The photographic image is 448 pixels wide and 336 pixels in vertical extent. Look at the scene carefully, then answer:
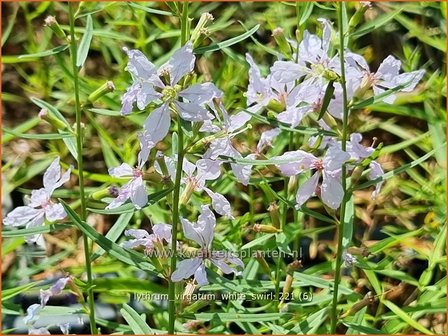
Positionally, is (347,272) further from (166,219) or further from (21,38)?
(21,38)

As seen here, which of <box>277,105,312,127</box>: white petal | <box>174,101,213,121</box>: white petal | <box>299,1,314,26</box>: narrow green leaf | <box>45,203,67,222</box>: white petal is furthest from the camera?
<box>299,1,314,26</box>: narrow green leaf

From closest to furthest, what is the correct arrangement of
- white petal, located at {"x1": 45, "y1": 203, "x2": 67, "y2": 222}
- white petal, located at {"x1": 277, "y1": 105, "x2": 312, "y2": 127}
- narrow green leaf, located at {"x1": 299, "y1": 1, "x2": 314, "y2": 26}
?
white petal, located at {"x1": 277, "y1": 105, "x2": 312, "y2": 127}
white petal, located at {"x1": 45, "y1": 203, "x2": 67, "y2": 222}
narrow green leaf, located at {"x1": 299, "y1": 1, "x2": 314, "y2": 26}

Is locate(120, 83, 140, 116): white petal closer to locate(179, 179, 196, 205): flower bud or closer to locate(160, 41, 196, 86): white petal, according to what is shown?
locate(160, 41, 196, 86): white petal

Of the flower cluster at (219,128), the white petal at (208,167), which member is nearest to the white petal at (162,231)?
the flower cluster at (219,128)

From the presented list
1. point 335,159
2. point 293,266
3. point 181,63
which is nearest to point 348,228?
point 293,266

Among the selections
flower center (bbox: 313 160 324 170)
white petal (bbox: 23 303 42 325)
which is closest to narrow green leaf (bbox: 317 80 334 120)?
flower center (bbox: 313 160 324 170)

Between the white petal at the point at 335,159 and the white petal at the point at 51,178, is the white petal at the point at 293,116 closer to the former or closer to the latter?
the white petal at the point at 335,159

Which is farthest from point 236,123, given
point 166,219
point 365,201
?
point 365,201
